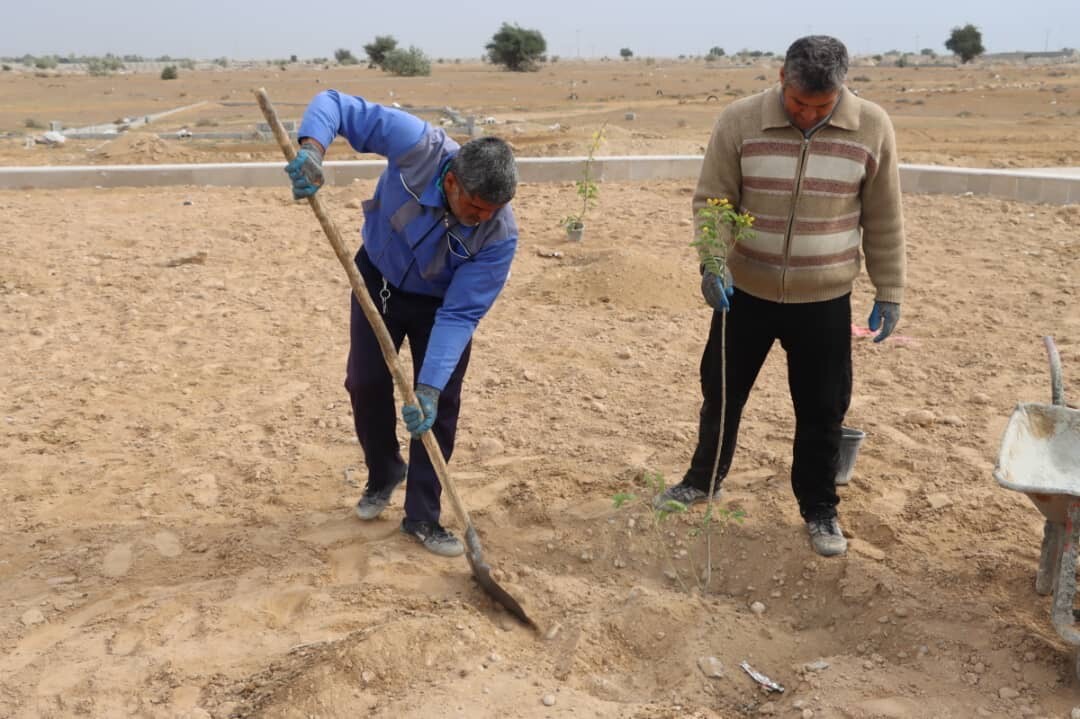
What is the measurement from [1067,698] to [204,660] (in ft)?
7.91

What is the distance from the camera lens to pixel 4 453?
4.08 meters

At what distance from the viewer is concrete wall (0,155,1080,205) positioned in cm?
821

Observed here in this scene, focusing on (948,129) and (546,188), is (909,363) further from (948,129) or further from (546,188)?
(948,129)

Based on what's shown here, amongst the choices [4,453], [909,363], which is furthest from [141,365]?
[909,363]

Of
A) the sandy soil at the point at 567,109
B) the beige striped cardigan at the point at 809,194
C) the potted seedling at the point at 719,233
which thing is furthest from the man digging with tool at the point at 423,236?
the sandy soil at the point at 567,109

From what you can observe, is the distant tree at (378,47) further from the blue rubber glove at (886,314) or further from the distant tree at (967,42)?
the blue rubber glove at (886,314)

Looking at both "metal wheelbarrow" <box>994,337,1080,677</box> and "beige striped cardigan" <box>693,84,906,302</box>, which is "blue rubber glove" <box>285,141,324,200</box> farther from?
"metal wheelbarrow" <box>994,337,1080,677</box>

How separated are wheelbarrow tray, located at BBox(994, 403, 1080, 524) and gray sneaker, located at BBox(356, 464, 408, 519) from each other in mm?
2109

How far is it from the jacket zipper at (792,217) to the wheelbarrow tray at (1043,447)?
77cm

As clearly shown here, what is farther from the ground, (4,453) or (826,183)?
(826,183)

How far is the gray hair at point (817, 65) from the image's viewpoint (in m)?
2.72

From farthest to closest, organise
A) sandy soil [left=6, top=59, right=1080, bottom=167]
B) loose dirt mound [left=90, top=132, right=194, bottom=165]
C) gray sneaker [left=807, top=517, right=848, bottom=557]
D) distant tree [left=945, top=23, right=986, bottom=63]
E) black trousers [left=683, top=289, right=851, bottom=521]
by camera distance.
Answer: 1. distant tree [left=945, top=23, right=986, bottom=63]
2. sandy soil [left=6, top=59, right=1080, bottom=167]
3. loose dirt mound [left=90, top=132, right=194, bottom=165]
4. gray sneaker [left=807, top=517, right=848, bottom=557]
5. black trousers [left=683, top=289, right=851, bottom=521]

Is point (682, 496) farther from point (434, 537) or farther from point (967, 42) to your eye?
point (967, 42)

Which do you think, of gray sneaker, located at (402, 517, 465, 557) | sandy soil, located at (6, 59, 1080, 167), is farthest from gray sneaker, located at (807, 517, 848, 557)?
sandy soil, located at (6, 59, 1080, 167)
